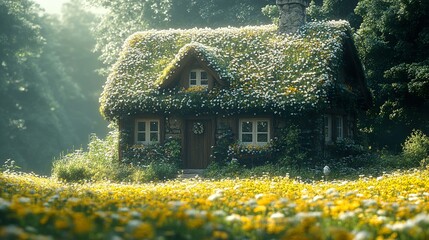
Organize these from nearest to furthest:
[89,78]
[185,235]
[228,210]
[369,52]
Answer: [185,235], [228,210], [369,52], [89,78]

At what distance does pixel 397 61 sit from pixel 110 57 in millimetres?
21758

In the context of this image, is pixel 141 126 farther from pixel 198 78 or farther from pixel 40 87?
pixel 40 87

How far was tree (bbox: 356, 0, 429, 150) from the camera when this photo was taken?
2556cm

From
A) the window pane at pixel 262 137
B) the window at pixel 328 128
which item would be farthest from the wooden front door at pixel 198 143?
the window at pixel 328 128

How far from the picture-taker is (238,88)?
2434 centimetres

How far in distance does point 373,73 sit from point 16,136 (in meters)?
29.0

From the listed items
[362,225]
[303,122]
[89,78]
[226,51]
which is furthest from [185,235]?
[89,78]

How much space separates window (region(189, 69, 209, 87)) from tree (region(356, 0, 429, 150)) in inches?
312

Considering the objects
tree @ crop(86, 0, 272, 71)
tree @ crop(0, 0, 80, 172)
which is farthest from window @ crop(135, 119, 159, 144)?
tree @ crop(0, 0, 80, 172)

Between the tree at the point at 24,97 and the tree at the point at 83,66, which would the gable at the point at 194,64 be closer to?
the tree at the point at 24,97

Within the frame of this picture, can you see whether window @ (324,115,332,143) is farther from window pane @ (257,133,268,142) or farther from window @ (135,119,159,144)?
window @ (135,119,159,144)

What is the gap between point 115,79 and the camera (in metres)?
26.3

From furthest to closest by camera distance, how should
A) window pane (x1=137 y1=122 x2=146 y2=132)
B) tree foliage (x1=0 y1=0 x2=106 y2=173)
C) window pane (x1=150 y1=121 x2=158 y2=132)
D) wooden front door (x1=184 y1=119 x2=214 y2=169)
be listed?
tree foliage (x1=0 y1=0 x2=106 y2=173) < window pane (x1=137 y1=122 x2=146 y2=132) < window pane (x1=150 y1=121 x2=158 y2=132) < wooden front door (x1=184 y1=119 x2=214 y2=169)

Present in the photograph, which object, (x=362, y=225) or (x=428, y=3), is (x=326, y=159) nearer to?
(x=428, y=3)
